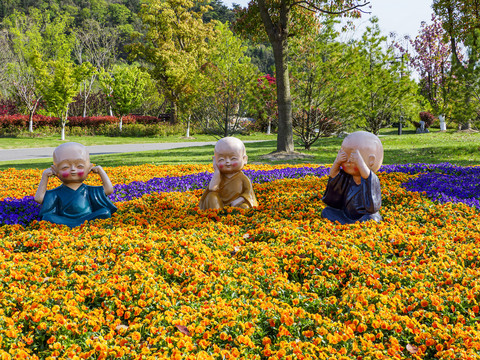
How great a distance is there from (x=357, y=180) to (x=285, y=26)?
10.5 metres

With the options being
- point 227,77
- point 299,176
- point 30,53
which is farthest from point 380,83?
point 30,53

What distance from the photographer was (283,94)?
1347cm

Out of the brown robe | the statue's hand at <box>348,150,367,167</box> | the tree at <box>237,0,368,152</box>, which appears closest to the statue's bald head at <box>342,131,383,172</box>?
the statue's hand at <box>348,150,367,167</box>

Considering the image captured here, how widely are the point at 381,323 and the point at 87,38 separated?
152 ft

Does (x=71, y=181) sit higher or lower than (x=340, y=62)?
lower

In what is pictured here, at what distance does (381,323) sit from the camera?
102 inches

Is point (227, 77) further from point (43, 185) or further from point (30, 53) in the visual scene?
point (30, 53)

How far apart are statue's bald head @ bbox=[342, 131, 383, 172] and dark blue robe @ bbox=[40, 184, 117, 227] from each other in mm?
3528

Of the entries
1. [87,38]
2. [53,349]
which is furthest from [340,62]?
[87,38]

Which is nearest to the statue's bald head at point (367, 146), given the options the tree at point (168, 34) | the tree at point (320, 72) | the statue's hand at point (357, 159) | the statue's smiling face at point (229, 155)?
the statue's hand at point (357, 159)

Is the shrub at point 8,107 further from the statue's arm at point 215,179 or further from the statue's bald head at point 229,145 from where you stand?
the statue's bald head at point 229,145

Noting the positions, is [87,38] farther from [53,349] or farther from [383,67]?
[53,349]

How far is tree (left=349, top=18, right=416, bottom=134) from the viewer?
18250mm

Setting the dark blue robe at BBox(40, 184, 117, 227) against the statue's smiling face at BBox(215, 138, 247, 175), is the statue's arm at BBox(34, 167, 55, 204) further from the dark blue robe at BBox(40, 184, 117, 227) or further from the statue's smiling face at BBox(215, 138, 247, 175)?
the statue's smiling face at BBox(215, 138, 247, 175)
